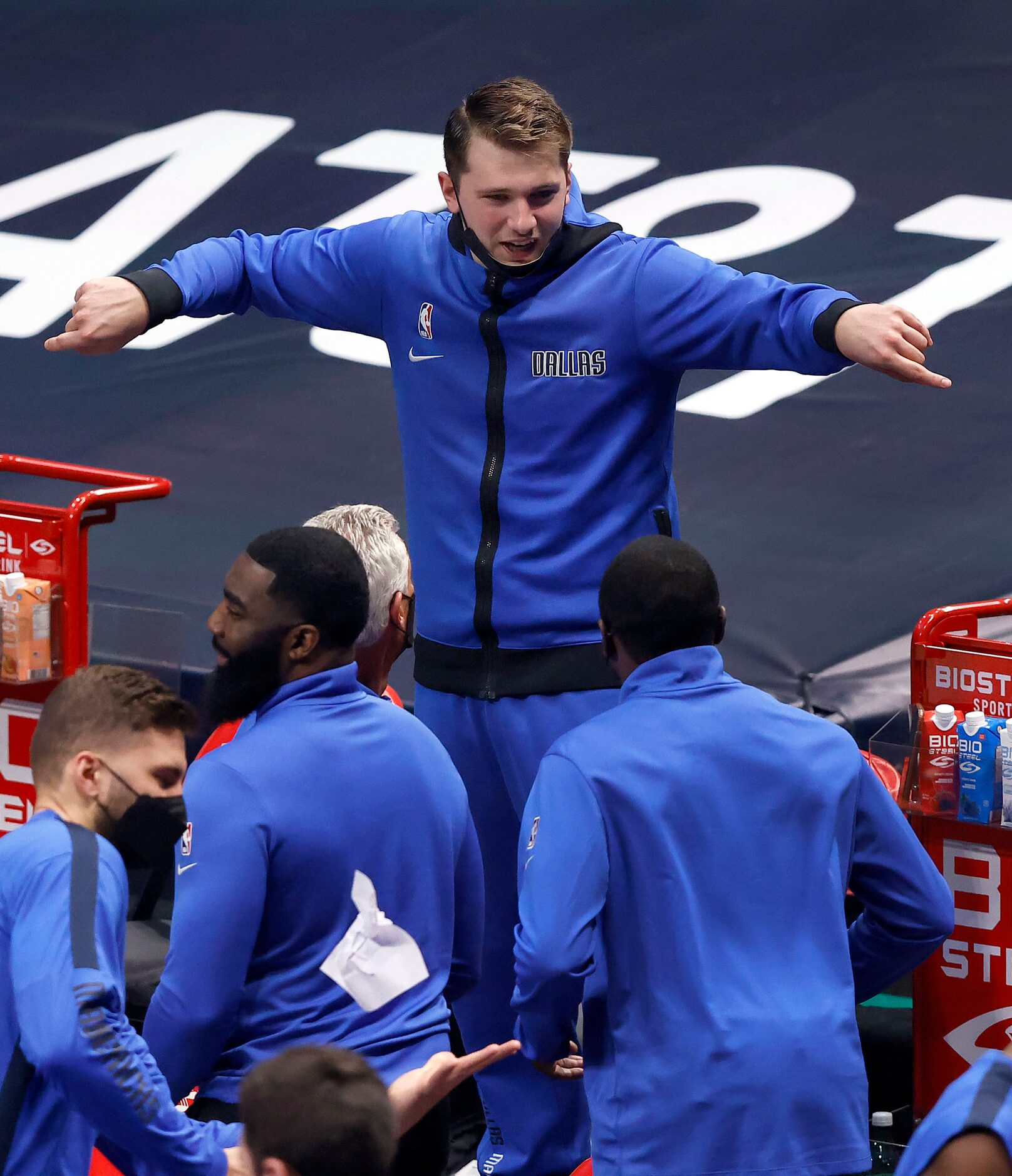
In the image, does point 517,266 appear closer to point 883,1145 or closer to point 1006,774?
point 1006,774

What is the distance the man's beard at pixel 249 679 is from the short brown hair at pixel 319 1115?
889mm

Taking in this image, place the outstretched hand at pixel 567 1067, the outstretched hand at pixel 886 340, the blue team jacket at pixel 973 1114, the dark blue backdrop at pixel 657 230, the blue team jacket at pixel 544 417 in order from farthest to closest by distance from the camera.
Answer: the dark blue backdrop at pixel 657 230 → the blue team jacket at pixel 544 417 → the outstretched hand at pixel 886 340 → the outstretched hand at pixel 567 1067 → the blue team jacket at pixel 973 1114

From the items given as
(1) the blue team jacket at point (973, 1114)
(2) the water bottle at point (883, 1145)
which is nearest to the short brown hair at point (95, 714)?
(1) the blue team jacket at point (973, 1114)

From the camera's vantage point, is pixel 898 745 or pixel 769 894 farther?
pixel 898 745

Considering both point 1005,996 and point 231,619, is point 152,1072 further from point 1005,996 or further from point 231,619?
point 1005,996

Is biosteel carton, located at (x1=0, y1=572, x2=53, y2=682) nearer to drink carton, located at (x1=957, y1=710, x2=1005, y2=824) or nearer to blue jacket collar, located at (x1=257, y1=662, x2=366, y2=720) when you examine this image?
blue jacket collar, located at (x1=257, y1=662, x2=366, y2=720)

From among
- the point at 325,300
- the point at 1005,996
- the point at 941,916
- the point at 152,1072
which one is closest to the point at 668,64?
the point at 325,300

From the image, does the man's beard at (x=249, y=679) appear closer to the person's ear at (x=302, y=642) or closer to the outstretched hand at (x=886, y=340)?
the person's ear at (x=302, y=642)

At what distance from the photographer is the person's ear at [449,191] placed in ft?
11.0

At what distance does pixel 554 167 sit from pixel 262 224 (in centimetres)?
446

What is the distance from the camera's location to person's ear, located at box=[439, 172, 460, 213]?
11.0 feet

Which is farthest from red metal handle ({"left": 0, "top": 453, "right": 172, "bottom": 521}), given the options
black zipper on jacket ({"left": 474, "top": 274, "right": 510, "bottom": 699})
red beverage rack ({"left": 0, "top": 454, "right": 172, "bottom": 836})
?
black zipper on jacket ({"left": 474, "top": 274, "right": 510, "bottom": 699})

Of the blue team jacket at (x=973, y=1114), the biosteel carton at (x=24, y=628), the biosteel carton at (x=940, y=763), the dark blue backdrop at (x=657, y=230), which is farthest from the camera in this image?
the dark blue backdrop at (x=657, y=230)

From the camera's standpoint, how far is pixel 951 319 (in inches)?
264
